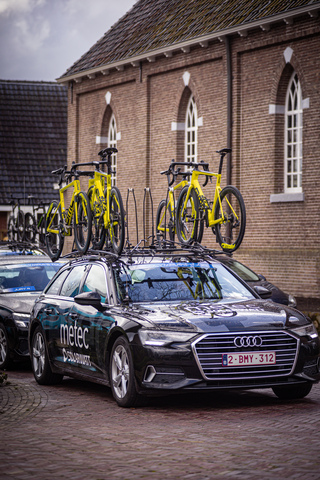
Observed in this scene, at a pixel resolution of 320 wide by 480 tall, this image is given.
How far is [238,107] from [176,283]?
1698 cm

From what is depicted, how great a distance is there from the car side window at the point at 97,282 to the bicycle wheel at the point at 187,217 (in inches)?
120

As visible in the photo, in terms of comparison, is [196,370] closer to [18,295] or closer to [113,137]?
[18,295]

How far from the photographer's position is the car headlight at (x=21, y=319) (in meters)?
13.8

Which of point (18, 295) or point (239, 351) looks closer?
point (239, 351)

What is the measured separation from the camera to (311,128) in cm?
2417

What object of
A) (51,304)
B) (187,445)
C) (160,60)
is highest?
(160,60)

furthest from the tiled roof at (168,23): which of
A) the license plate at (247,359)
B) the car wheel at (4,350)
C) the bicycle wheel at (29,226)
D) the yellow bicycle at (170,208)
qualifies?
the license plate at (247,359)

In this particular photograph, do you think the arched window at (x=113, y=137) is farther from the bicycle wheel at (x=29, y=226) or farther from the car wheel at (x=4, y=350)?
the car wheel at (x=4, y=350)

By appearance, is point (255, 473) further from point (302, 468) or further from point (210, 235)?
point (210, 235)

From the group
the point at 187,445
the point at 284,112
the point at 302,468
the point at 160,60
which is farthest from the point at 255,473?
the point at 160,60

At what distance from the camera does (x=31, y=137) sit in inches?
1880

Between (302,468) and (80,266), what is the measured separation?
5.57 meters

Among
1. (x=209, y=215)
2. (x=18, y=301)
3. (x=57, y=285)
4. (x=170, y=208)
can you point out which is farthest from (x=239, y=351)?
(x=170, y=208)

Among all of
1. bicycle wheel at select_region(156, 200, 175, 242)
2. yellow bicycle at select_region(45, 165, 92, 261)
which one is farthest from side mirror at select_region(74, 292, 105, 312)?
bicycle wheel at select_region(156, 200, 175, 242)
